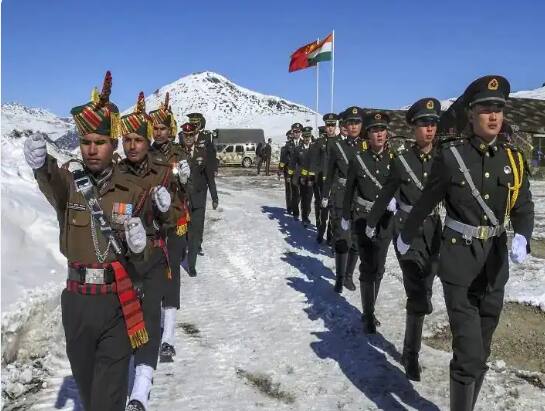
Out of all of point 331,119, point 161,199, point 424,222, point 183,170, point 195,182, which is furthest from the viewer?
point 331,119

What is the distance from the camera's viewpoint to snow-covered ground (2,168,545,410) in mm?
4250

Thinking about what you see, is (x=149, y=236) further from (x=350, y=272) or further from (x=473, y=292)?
(x=350, y=272)

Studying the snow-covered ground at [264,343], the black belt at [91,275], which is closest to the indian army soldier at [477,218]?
the snow-covered ground at [264,343]

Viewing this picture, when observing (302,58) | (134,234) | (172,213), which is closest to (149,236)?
(172,213)

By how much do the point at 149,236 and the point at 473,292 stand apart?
98.0 inches

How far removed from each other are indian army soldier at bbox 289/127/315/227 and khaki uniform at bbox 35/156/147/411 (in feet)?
27.2

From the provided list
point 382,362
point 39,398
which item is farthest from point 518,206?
point 39,398

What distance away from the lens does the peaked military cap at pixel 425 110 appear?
4770 mm

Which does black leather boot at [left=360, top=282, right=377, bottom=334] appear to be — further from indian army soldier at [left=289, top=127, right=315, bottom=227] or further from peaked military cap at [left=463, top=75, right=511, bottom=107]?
indian army soldier at [left=289, top=127, right=315, bottom=227]

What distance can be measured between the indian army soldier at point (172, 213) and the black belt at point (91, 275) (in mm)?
614

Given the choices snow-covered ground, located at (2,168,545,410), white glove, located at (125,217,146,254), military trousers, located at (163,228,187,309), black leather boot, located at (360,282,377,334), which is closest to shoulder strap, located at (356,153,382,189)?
black leather boot, located at (360,282,377,334)

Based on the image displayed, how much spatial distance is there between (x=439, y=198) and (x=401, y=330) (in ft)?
8.71

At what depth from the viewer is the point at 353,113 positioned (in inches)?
285

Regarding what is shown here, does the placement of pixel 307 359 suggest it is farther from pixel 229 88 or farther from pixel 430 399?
pixel 229 88
